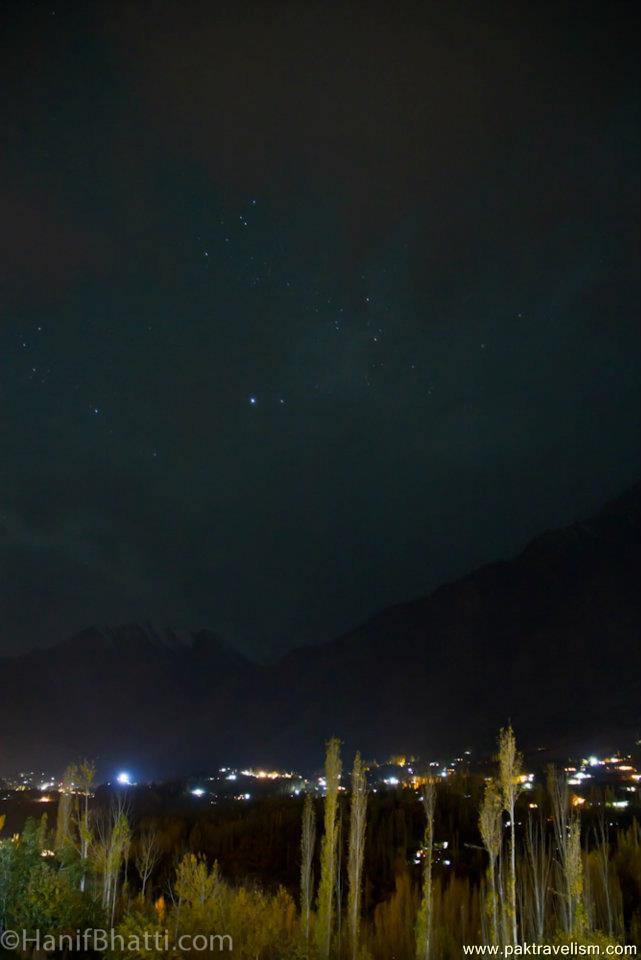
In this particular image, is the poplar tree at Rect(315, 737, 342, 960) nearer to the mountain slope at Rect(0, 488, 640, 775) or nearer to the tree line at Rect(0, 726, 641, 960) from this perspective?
the tree line at Rect(0, 726, 641, 960)

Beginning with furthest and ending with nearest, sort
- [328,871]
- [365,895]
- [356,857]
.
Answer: [365,895], [356,857], [328,871]

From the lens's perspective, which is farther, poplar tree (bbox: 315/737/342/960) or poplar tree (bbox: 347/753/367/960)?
poplar tree (bbox: 347/753/367/960)

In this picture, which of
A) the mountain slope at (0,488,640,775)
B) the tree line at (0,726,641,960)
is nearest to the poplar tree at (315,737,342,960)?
the tree line at (0,726,641,960)

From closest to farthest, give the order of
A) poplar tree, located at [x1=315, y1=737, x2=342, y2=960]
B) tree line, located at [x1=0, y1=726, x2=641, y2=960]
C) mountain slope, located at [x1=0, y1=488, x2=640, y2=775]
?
tree line, located at [x1=0, y1=726, x2=641, y2=960], poplar tree, located at [x1=315, y1=737, x2=342, y2=960], mountain slope, located at [x1=0, y1=488, x2=640, y2=775]

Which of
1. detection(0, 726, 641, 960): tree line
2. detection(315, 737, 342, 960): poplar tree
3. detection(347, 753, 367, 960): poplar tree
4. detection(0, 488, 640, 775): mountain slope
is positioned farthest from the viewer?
detection(0, 488, 640, 775): mountain slope

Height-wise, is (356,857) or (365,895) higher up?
(356,857)

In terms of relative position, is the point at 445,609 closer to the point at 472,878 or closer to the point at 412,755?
the point at 412,755

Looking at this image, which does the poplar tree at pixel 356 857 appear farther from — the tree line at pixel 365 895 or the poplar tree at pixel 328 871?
the poplar tree at pixel 328 871

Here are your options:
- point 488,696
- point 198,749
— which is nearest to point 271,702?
point 198,749

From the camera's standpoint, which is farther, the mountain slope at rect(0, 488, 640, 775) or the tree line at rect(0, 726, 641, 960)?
the mountain slope at rect(0, 488, 640, 775)

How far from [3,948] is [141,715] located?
155 meters

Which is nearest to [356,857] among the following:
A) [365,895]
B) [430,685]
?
[365,895]

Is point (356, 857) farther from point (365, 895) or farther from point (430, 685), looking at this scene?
point (430, 685)

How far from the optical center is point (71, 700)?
159625 mm
